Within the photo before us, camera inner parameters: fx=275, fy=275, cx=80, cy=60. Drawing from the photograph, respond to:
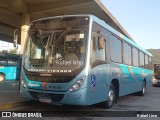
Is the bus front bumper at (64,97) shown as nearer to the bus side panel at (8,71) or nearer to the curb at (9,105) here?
the curb at (9,105)

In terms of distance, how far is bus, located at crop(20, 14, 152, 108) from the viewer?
785 cm

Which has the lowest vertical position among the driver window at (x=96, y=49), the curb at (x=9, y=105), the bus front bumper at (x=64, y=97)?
the curb at (x=9, y=105)

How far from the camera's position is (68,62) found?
26.3 feet

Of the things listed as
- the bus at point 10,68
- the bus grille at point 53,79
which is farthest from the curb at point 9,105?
the bus at point 10,68

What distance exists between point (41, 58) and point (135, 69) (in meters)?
6.93

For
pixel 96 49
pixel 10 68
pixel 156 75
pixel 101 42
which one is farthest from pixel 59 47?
pixel 156 75

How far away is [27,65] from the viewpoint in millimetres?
8680

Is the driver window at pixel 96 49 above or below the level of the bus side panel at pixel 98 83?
above

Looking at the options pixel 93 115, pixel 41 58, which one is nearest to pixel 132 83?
pixel 93 115

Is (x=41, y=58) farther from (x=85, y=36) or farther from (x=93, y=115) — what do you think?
(x=93, y=115)

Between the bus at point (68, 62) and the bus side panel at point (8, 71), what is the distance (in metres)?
14.4

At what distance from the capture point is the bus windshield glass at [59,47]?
8047 millimetres

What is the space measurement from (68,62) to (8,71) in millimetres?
15990

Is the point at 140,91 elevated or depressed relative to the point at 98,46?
depressed
